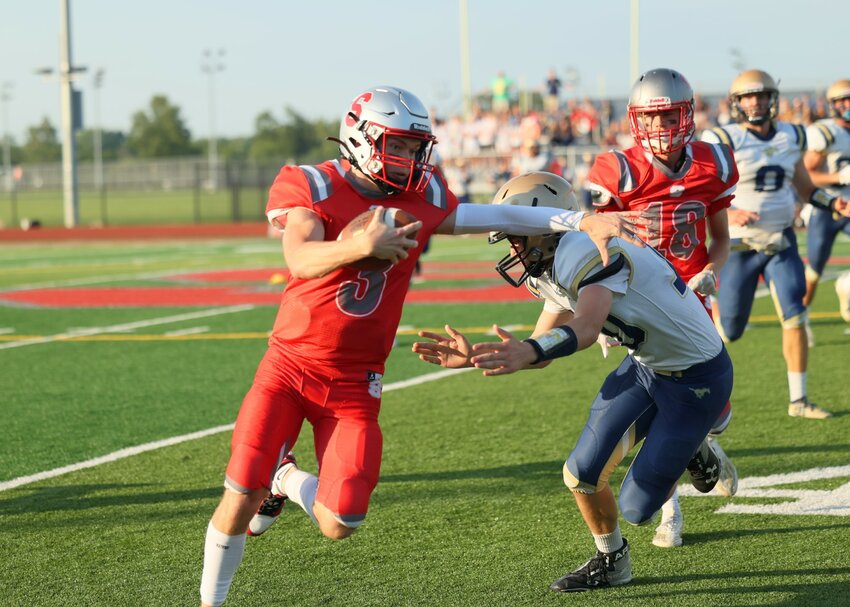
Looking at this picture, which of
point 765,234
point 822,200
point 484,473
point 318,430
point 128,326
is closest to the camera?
point 318,430

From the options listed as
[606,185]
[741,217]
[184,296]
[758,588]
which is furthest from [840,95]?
[184,296]

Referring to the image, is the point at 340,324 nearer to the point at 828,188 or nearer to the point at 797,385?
the point at 797,385

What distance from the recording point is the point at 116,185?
74.6 m

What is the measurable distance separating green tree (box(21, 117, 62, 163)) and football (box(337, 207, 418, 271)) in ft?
409

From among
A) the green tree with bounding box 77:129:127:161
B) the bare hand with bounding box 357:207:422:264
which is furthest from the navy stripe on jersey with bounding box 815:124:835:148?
the green tree with bounding box 77:129:127:161

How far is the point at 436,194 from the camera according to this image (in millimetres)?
4246

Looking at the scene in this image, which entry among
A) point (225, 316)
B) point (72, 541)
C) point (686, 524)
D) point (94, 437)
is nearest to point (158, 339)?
point (225, 316)

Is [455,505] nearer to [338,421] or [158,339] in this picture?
[338,421]

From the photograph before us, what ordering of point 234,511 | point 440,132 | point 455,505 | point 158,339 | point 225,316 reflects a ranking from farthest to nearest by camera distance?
point 440,132
point 225,316
point 158,339
point 455,505
point 234,511

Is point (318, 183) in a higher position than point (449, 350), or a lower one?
higher

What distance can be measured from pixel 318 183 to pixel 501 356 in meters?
0.92

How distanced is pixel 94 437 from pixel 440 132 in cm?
3034

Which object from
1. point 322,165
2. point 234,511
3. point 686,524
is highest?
point 322,165

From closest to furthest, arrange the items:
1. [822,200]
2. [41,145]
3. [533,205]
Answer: [533,205]
[822,200]
[41,145]
